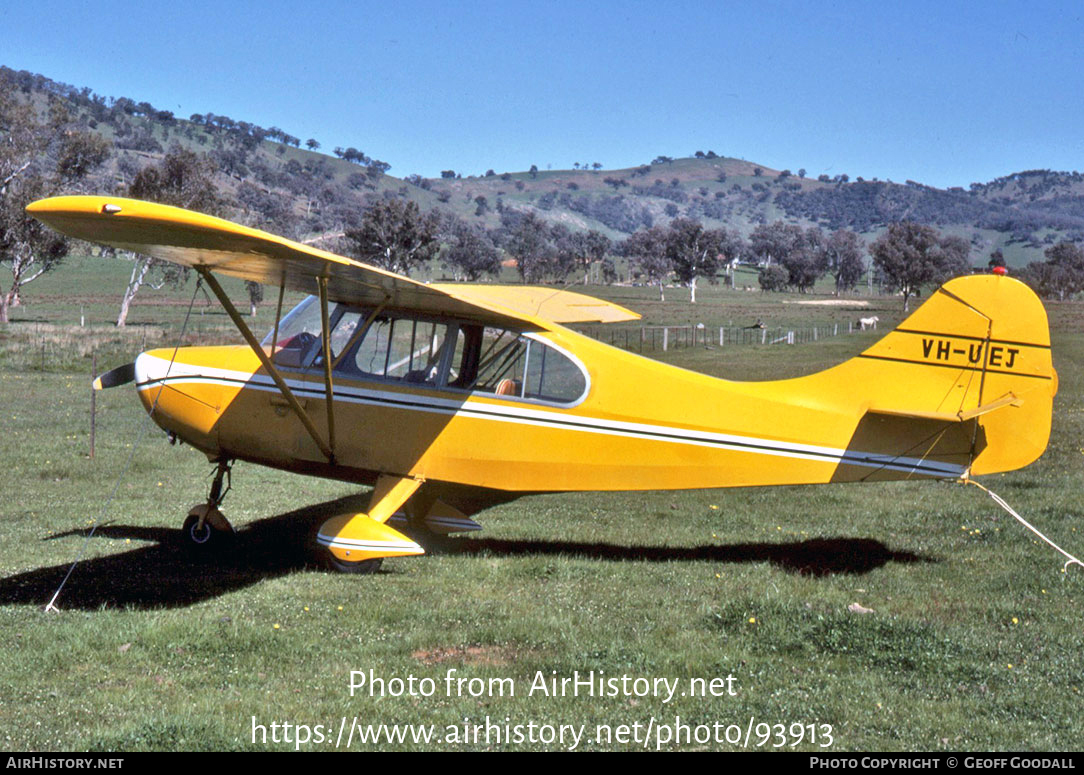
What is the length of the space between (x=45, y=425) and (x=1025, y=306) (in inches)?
642

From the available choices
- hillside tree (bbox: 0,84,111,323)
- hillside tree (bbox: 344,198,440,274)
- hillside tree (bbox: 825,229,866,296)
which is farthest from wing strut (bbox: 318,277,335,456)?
hillside tree (bbox: 825,229,866,296)

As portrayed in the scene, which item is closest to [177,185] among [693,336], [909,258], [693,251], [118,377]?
[693,336]

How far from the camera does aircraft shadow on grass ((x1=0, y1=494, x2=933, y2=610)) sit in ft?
25.7

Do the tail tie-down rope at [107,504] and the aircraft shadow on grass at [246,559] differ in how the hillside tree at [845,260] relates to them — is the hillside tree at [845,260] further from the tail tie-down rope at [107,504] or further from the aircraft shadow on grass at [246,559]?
the aircraft shadow on grass at [246,559]

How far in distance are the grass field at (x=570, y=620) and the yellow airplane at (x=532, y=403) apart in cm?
88

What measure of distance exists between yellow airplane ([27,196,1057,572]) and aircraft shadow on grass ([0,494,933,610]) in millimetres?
570

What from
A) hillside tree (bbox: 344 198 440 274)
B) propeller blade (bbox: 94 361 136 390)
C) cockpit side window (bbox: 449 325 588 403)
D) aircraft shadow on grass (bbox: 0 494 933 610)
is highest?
hillside tree (bbox: 344 198 440 274)

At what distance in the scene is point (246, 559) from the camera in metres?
9.17

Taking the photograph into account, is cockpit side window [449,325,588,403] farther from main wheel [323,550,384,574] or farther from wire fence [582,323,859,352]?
wire fence [582,323,859,352]

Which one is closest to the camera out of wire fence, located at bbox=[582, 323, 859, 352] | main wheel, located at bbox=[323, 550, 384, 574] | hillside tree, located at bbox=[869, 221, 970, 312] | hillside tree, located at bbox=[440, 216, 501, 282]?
main wheel, located at bbox=[323, 550, 384, 574]

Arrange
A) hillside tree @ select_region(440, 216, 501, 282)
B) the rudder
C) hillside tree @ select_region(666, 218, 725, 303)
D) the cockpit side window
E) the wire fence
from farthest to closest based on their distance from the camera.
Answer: hillside tree @ select_region(666, 218, 725, 303) → hillside tree @ select_region(440, 216, 501, 282) → the wire fence → the cockpit side window → the rudder

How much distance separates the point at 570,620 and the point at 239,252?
3.67 metres

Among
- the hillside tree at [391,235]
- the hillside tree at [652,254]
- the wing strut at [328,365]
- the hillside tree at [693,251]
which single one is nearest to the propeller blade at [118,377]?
the wing strut at [328,365]

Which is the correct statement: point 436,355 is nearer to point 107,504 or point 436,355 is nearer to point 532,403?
point 532,403
